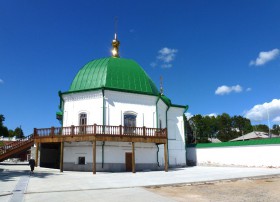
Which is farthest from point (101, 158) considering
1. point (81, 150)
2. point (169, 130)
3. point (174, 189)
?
point (174, 189)

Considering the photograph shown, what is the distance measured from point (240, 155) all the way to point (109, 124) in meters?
11.2

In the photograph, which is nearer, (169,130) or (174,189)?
(174,189)

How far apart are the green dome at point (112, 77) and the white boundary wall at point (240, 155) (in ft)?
26.1

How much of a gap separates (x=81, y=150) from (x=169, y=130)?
858 centimetres

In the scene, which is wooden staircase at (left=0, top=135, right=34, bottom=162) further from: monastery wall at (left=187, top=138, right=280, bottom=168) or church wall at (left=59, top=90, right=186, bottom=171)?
monastery wall at (left=187, top=138, right=280, bottom=168)

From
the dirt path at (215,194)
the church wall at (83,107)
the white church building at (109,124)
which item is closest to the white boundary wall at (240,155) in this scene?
the white church building at (109,124)

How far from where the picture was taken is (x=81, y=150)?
20.0 meters

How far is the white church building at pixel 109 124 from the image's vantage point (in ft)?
62.6

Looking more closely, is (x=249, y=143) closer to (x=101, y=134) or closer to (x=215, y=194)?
(x=101, y=134)

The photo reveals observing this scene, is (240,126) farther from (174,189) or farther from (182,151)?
(174,189)

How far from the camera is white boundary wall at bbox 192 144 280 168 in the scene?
819 inches

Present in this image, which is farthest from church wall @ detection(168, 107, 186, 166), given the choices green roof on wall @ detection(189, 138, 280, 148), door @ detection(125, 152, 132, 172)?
door @ detection(125, 152, 132, 172)

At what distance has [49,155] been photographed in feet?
74.7

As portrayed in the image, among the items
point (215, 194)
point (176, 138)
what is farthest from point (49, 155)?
point (215, 194)
